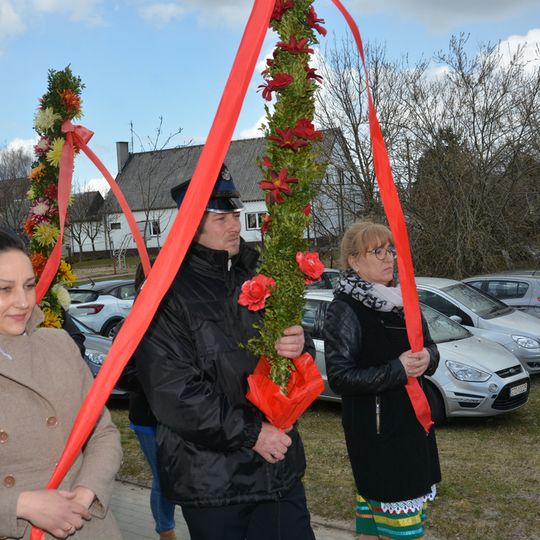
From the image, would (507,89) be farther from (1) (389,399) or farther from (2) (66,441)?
(2) (66,441)

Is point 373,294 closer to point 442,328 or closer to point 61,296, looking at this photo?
point 61,296

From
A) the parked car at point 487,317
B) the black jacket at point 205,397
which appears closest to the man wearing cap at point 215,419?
the black jacket at point 205,397

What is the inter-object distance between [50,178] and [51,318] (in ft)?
3.08

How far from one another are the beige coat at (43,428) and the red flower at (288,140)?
1.14 meters

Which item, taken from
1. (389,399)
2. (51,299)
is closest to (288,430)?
(389,399)

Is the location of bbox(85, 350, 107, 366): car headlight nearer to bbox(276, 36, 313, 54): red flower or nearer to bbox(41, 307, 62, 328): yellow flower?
bbox(41, 307, 62, 328): yellow flower

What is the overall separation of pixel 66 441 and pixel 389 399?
1.75 m

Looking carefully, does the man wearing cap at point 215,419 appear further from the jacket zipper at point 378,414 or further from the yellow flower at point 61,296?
the yellow flower at point 61,296

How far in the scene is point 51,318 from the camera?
440 centimetres

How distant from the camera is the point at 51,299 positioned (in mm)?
4496

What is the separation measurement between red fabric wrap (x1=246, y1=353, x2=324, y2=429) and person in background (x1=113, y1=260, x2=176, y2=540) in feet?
2.86

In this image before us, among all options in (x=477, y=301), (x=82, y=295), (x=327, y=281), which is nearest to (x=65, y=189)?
(x=477, y=301)

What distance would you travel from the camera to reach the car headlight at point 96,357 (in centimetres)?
987

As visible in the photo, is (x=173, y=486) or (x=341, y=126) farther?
(x=341, y=126)
